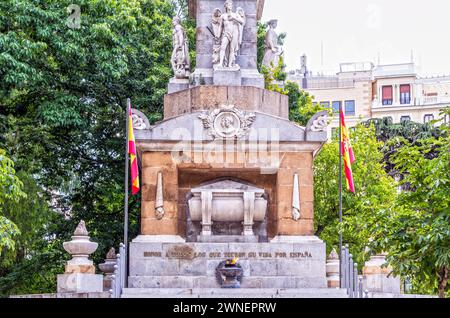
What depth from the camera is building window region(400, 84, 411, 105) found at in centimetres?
9600

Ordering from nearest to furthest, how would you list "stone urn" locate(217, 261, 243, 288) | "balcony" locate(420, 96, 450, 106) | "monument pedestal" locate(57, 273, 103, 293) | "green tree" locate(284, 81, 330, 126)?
"stone urn" locate(217, 261, 243, 288) < "monument pedestal" locate(57, 273, 103, 293) < "green tree" locate(284, 81, 330, 126) < "balcony" locate(420, 96, 450, 106)

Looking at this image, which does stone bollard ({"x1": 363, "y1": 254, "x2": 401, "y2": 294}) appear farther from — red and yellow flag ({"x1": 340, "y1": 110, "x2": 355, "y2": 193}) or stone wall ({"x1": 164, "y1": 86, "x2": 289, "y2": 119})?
stone wall ({"x1": 164, "y1": 86, "x2": 289, "y2": 119})

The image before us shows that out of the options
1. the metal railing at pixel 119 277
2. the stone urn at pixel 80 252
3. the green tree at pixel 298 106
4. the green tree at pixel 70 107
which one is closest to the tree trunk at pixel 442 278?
the metal railing at pixel 119 277

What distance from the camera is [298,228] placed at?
83.6ft

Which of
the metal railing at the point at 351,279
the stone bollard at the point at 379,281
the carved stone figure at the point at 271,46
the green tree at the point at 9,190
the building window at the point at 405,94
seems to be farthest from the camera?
the building window at the point at 405,94

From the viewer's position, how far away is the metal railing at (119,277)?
2191 centimetres

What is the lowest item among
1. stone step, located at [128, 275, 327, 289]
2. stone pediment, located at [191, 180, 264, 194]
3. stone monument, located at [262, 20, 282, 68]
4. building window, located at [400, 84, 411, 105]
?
stone step, located at [128, 275, 327, 289]

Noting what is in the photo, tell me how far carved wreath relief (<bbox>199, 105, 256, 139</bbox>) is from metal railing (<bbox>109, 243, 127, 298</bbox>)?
13.3 feet

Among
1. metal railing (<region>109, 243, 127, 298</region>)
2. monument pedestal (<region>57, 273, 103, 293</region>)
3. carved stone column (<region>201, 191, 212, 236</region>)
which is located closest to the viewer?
metal railing (<region>109, 243, 127, 298</region>)

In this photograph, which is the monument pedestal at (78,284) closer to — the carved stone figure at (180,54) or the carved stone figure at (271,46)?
the carved stone figure at (180,54)

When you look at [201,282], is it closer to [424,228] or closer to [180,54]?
[424,228]

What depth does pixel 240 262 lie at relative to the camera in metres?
24.4

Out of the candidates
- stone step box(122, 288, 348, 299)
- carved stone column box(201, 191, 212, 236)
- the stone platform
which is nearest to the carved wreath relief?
carved stone column box(201, 191, 212, 236)

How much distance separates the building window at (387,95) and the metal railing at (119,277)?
74.7 metres
